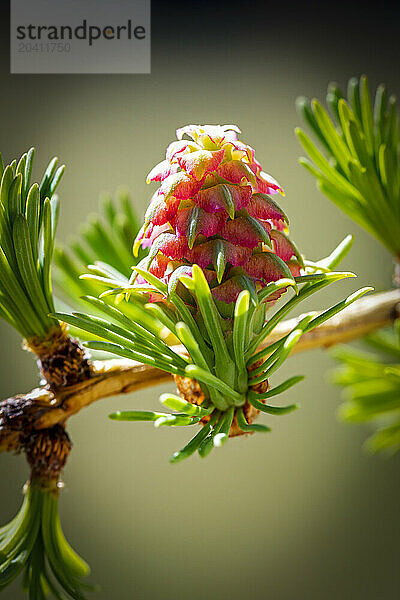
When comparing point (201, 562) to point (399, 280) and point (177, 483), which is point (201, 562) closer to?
point (177, 483)

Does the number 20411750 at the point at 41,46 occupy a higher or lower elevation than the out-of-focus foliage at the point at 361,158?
higher

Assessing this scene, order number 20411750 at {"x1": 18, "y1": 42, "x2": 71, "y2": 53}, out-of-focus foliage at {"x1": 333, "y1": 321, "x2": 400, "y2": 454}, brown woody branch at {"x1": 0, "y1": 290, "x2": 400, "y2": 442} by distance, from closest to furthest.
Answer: brown woody branch at {"x1": 0, "y1": 290, "x2": 400, "y2": 442} < out-of-focus foliage at {"x1": 333, "y1": 321, "x2": 400, "y2": 454} < number 20411750 at {"x1": 18, "y1": 42, "x2": 71, "y2": 53}

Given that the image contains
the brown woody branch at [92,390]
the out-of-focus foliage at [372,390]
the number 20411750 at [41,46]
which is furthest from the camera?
the number 20411750 at [41,46]

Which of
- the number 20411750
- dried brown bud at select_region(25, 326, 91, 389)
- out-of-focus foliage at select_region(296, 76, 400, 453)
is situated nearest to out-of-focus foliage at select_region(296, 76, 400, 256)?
out-of-focus foliage at select_region(296, 76, 400, 453)

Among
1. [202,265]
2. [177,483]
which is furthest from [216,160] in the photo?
[177,483]

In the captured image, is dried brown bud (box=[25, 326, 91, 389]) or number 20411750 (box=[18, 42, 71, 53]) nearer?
dried brown bud (box=[25, 326, 91, 389])

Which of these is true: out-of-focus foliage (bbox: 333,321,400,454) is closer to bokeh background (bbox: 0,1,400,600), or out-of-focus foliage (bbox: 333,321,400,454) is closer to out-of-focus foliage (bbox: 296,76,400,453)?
out-of-focus foliage (bbox: 296,76,400,453)

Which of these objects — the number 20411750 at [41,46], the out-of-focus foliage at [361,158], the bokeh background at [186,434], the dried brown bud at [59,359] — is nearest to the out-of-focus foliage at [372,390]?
the out-of-focus foliage at [361,158]

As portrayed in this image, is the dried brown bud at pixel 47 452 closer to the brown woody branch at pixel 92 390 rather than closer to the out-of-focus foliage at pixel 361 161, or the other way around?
the brown woody branch at pixel 92 390
